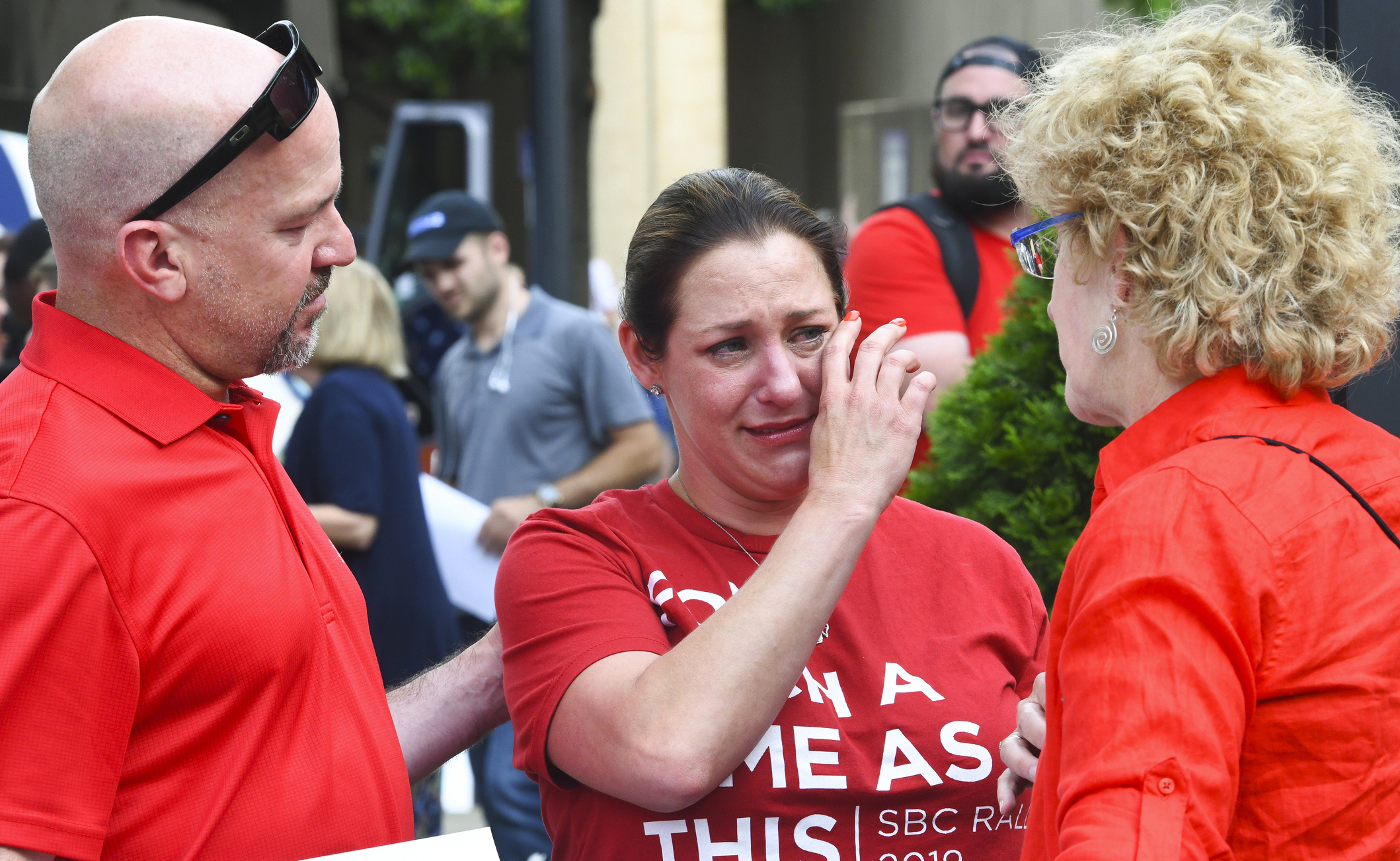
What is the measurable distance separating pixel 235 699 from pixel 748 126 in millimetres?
20415

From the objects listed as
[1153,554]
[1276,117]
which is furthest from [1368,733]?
A: [1276,117]

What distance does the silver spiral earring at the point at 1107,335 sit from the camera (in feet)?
4.72

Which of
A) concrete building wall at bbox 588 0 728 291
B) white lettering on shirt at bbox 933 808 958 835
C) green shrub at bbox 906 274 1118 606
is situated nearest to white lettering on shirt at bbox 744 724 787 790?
white lettering on shirt at bbox 933 808 958 835

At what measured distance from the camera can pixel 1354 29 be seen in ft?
7.22

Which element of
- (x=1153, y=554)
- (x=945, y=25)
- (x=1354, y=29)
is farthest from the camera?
(x=945, y=25)

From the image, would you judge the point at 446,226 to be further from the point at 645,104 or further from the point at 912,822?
the point at 645,104

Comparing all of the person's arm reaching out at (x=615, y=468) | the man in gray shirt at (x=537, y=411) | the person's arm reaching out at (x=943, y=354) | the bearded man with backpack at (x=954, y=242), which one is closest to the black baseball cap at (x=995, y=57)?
the bearded man with backpack at (x=954, y=242)

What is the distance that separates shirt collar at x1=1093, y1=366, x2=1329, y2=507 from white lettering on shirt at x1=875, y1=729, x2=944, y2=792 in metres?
0.56

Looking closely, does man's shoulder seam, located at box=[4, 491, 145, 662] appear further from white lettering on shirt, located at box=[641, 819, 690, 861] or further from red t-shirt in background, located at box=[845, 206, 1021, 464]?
red t-shirt in background, located at box=[845, 206, 1021, 464]

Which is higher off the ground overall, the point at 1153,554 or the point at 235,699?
the point at 1153,554

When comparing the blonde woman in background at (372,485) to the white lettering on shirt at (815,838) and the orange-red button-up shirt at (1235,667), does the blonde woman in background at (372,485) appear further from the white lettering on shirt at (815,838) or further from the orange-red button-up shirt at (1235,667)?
the orange-red button-up shirt at (1235,667)

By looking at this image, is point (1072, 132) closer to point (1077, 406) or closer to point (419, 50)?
point (1077, 406)

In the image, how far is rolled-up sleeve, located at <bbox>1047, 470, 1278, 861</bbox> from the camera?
3.78 feet

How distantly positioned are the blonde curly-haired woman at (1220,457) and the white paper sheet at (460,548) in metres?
3.29
